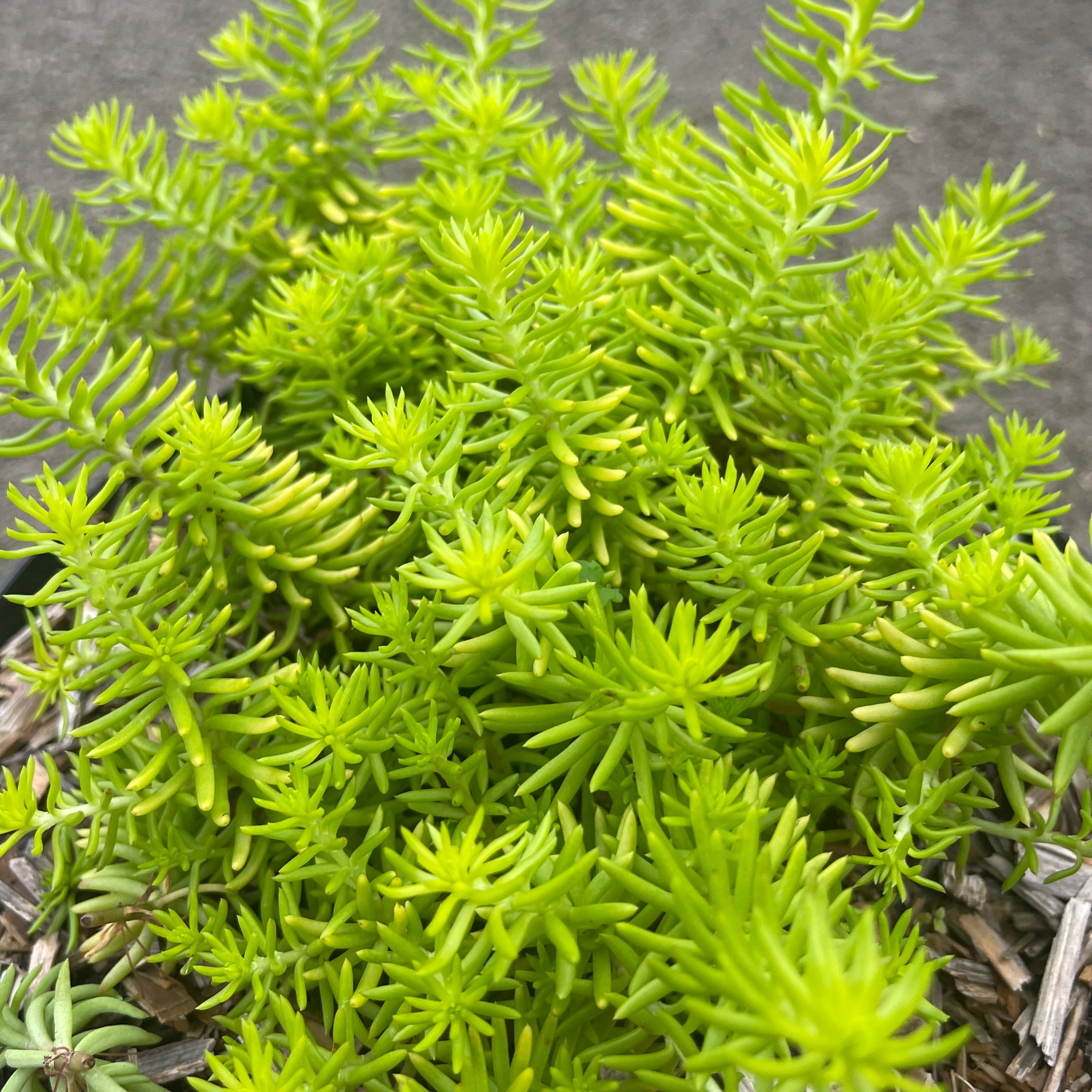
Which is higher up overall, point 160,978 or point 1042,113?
point 1042,113

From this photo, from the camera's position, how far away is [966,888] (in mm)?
943

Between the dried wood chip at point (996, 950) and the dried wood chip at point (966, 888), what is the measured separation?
0.05 feet

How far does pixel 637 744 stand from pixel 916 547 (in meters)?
0.31

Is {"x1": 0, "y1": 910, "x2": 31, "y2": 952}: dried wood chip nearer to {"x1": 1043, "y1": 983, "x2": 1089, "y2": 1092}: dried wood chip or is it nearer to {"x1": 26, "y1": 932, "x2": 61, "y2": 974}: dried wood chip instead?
{"x1": 26, "y1": 932, "x2": 61, "y2": 974}: dried wood chip

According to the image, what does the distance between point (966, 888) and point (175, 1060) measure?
793 millimetres

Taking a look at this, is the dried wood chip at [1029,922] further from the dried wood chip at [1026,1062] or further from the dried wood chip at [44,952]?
the dried wood chip at [44,952]

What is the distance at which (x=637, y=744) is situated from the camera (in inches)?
29.1

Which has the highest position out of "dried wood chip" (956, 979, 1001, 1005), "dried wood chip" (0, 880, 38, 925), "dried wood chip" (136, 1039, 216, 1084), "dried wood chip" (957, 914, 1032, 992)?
"dried wood chip" (957, 914, 1032, 992)

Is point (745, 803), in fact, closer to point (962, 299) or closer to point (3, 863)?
point (962, 299)

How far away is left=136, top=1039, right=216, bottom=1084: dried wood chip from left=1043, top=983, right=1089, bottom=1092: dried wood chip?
2.58 feet

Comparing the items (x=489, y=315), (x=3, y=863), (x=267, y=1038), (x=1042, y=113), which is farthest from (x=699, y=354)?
(x=1042, y=113)

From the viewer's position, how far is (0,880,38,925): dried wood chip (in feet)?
3.25

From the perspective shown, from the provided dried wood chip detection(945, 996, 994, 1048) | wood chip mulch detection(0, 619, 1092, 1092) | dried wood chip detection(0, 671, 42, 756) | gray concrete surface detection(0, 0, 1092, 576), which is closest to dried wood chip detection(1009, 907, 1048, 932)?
wood chip mulch detection(0, 619, 1092, 1092)

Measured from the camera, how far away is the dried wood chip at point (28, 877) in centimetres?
100
